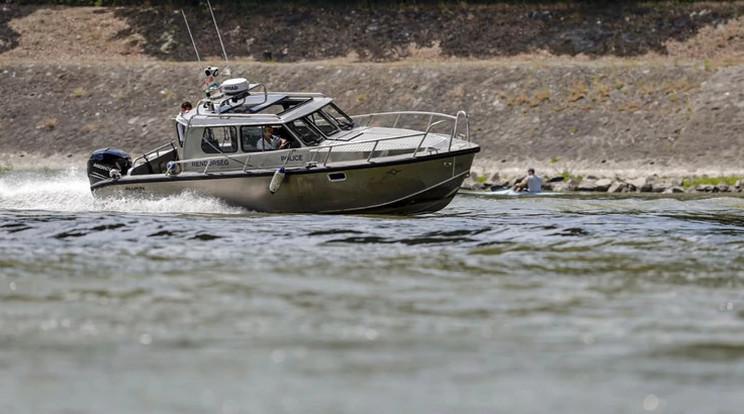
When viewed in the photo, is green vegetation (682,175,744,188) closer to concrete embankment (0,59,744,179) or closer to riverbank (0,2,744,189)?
riverbank (0,2,744,189)

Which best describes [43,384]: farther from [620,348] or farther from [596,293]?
[596,293]

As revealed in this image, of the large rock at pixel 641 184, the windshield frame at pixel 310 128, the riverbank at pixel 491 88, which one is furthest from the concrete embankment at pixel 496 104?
the windshield frame at pixel 310 128

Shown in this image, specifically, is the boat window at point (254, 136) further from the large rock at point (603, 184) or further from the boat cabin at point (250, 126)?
the large rock at point (603, 184)

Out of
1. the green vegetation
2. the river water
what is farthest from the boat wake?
the green vegetation

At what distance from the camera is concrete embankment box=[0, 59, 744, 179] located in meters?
46.7

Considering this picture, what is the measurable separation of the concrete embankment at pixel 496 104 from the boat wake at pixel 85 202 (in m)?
16.7

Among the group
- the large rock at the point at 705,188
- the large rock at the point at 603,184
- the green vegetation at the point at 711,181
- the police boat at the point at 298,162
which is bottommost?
the large rock at the point at 705,188

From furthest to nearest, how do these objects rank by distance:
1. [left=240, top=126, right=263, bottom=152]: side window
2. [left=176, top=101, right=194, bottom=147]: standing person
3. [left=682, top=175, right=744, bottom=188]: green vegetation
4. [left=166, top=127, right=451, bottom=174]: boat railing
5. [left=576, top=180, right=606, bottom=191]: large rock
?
1. [left=682, top=175, right=744, bottom=188]: green vegetation
2. [left=576, top=180, right=606, bottom=191]: large rock
3. [left=176, top=101, right=194, bottom=147]: standing person
4. [left=240, top=126, right=263, bottom=152]: side window
5. [left=166, top=127, right=451, bottom=174]: boat railing

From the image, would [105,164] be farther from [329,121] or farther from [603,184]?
[603,184]

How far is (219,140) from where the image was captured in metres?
28.1

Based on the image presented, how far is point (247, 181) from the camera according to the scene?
27578mm

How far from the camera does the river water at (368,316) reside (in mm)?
12477

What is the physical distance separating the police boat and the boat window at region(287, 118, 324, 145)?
22 mm

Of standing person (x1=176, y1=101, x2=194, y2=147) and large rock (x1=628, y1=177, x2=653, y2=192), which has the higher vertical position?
standing person (x1=176, y1=101, x2=194, y2=147)
